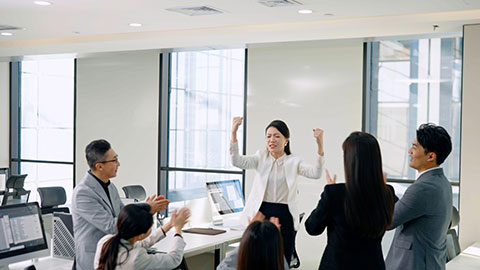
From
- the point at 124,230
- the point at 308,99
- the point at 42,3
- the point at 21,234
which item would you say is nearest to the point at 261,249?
the point at 124,230

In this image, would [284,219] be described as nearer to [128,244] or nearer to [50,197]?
[128,244]

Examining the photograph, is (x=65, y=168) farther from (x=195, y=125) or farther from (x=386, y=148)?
(x=386, y=148)

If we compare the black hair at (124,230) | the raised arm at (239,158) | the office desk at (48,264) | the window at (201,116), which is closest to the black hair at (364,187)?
the black hair at (124,230)

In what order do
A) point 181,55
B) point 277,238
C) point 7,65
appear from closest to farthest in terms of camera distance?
point 277,238 < point 181,55 < point 7,65

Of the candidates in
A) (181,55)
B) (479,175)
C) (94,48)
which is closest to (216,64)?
(181,55)

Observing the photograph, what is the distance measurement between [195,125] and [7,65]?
4293 mm

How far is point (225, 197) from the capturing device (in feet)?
20.0

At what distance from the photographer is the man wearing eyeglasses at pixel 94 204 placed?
11.6ft

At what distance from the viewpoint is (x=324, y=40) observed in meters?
7.12

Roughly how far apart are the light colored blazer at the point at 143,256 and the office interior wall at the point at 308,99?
14.9ft

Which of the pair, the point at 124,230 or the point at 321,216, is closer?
the point at 321,216

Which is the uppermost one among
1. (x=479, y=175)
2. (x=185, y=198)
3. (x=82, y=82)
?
(x=82, y=82)

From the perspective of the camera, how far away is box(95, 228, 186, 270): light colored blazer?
3055 mm

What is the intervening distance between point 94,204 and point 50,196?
8.70 ft
